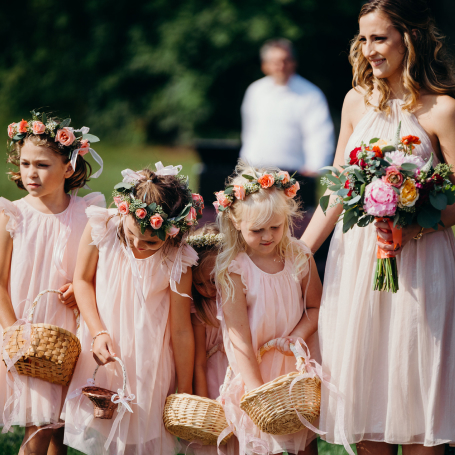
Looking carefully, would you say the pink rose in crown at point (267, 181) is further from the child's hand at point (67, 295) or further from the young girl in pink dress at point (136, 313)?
the child's hand at point (67, 295)

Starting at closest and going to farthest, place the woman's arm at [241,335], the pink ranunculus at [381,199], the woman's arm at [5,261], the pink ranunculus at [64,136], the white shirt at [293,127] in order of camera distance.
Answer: the pink ranunculus at [381,199]
the woman's arm at [241,335]
the woman's arm at [5,261]
the pink ranunculus at [64,136]
the white shirt at [293,127]

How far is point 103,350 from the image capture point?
131 inches

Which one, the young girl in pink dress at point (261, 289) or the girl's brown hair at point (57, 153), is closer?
the young girl in pink dress at point (261, 289)

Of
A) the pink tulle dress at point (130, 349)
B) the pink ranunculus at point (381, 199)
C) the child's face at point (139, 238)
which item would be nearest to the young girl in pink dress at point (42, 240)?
the pink tulle dress at point (130, 349)

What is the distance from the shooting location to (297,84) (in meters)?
8.21

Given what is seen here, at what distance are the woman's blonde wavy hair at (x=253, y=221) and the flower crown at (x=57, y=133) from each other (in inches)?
34.4

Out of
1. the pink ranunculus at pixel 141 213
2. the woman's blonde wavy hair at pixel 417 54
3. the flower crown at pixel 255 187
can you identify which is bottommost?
the pink ranunculus at pixel 141 213

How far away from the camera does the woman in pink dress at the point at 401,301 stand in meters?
3.10

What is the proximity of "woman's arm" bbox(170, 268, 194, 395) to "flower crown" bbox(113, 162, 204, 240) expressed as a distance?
316 millimetres

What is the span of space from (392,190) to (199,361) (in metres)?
1.55

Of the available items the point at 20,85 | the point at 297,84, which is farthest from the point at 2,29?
the point at 297,84

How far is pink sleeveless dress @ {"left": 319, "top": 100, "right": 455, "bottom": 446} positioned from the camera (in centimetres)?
310

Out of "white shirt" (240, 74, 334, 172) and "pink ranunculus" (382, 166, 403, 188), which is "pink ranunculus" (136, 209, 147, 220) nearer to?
"pink ranunculus" (382, 166, 403, 188)

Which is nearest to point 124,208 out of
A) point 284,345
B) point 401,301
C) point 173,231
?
point 173,231
